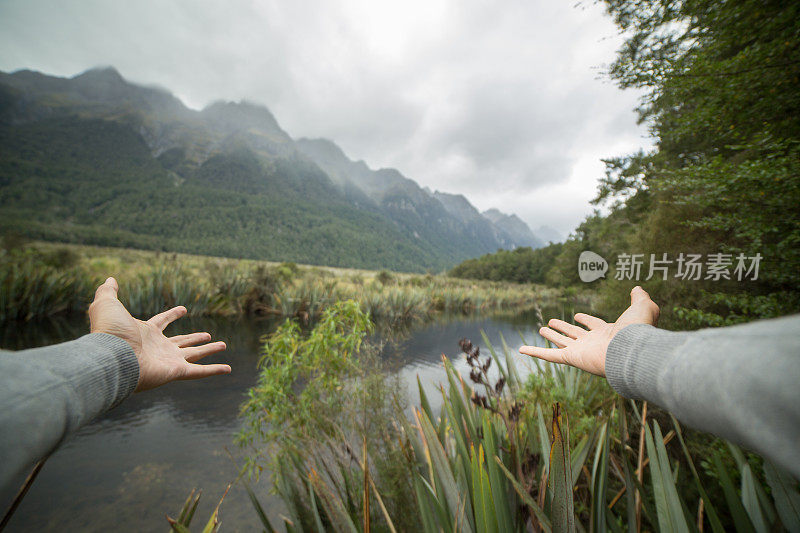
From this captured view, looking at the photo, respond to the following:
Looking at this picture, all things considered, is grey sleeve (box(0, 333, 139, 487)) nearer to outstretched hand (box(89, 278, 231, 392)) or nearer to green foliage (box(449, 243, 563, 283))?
outstretched hand (box(89, 278, 231, 392))

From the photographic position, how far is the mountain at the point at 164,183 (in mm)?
44188

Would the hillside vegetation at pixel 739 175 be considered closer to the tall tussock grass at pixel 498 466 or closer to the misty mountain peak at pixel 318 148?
the tall tussock grass at pixel 498 466

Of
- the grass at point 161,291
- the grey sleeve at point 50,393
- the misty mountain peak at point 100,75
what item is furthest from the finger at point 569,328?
the misty mountain peak at point 100,75

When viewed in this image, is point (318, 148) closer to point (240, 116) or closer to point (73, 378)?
point (240, 116)

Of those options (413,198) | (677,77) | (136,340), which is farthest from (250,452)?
(413,198)

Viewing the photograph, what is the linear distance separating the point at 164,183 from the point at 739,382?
291ft

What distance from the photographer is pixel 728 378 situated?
0.46 metres

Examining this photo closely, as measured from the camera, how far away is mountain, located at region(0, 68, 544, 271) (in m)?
44.2

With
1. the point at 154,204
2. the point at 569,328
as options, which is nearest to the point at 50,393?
the point at 569,328

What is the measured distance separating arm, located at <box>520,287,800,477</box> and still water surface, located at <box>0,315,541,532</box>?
2.23 meters

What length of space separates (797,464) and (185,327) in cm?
644

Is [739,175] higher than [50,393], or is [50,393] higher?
[739,175]

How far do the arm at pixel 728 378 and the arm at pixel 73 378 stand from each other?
1.09 m

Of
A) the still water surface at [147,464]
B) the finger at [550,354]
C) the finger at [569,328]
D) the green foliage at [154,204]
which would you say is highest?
the green foliage at [154,204]
